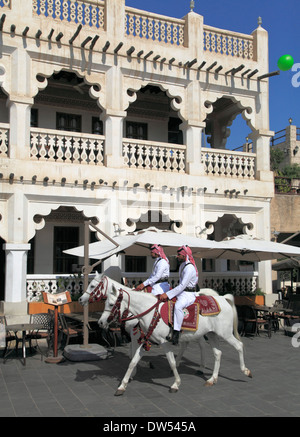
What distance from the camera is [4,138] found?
12602 millimetres

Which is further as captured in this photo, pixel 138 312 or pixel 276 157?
pixel 276 157

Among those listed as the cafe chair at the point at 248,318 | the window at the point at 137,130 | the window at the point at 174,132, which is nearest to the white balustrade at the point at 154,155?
the window at the point at 137,130

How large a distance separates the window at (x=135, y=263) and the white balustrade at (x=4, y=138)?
8038 mm

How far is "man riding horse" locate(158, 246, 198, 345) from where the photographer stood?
7414 mm

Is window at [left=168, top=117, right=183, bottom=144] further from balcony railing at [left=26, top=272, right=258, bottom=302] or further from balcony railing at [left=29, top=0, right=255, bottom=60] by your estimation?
balcony railing at [left=26, top=272, right=258, bottom=302]

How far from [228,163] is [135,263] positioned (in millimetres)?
6225

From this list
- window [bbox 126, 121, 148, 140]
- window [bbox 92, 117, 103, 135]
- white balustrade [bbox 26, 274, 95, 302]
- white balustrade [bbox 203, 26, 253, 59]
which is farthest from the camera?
window [bbox 126, 121, 148, 140]

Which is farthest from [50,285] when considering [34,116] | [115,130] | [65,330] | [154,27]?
[154,27]

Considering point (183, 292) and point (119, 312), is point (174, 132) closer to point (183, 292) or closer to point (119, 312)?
→ point (183, 292)

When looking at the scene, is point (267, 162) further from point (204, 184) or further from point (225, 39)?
point (225, 39)

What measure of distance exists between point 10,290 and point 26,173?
322 centimetres

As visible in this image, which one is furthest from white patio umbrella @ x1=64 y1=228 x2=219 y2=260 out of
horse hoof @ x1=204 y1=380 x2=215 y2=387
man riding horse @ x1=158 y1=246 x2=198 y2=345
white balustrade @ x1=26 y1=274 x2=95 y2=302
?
horse hoof @ x1=204 y1=380 x2=215 y2=387

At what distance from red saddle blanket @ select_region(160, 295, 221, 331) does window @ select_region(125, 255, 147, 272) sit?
1135 cm
